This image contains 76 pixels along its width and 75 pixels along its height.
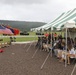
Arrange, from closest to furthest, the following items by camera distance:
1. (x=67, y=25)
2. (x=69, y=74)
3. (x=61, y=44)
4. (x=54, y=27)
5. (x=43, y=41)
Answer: (x=69, y=74) < (x=67, y=25) < (x=54, y=27) < (x=61, y=44) < (x=43, y=41)

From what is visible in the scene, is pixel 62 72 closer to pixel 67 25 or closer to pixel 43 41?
pixel 67 25

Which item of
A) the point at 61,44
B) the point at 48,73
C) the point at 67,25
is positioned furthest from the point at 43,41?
the point at 48,73

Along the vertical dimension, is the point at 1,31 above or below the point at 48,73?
above

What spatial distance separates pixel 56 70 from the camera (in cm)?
1034

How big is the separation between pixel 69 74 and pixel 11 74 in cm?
224

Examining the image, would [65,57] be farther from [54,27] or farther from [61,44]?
[61,44]

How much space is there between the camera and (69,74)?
31.1 feet

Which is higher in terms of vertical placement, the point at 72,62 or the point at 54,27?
the point at 54,27

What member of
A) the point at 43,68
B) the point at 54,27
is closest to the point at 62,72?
→ the point at 43,68

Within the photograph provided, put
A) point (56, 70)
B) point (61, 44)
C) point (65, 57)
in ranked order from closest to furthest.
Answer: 1. point (56, 70)
2. point (65, 57)
3. point (61, 44)

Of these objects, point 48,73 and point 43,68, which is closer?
point 48,73

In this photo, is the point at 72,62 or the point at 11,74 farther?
the point at 72,62

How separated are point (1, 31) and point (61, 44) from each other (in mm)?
5577

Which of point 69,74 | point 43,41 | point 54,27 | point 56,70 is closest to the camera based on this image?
point 69,74
